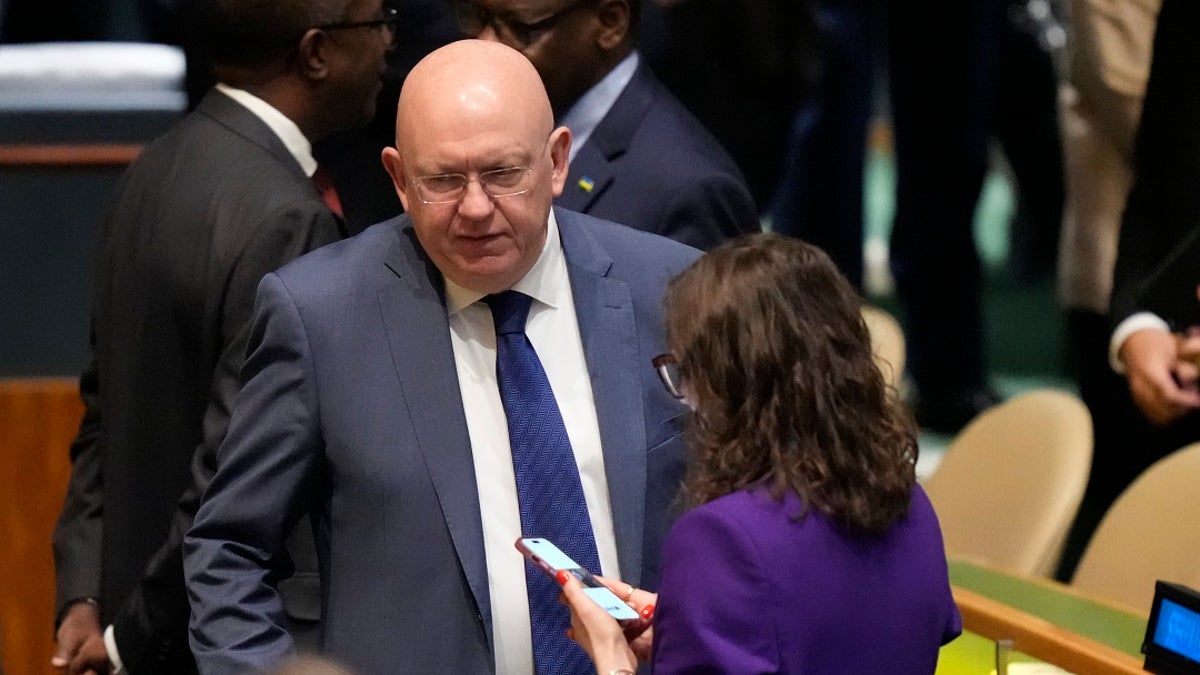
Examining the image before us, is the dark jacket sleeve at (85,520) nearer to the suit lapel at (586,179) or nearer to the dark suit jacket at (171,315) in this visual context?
the dark suit jacket at (171,315)

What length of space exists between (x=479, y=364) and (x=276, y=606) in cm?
43

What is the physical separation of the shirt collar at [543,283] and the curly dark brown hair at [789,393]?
389 millimetres

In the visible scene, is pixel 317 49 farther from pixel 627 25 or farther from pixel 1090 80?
pixel 1090 80

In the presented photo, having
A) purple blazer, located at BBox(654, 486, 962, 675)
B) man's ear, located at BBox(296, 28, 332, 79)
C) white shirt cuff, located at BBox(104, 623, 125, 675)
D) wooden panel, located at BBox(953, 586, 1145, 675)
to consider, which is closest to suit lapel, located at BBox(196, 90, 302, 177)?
man's ear, located at BBox(296, 28, 332, 79)

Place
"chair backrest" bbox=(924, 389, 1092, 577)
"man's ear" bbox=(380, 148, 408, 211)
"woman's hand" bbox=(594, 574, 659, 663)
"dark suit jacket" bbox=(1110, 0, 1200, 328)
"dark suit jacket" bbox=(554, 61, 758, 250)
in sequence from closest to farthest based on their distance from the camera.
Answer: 1. "woman's hand" bbox=(594, 574, 659, 663)
2. "man's ear" bbox=(380, 148, 408, 211)
3. "dark suit jacket" bbox=(554, 61, 758, 250)
4. "dark suit jacket" bbox=(1110, 0, 1200, 328)
5. "chair backrest" bbox=(924, 389, 1092, 577)

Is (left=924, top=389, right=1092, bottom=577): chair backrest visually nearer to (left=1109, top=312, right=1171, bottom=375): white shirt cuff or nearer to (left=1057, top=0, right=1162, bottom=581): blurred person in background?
(left=1109, top=312, right=1171, bottom=375): white shirt cuff

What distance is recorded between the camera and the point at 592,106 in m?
3.46

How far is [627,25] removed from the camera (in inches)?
137

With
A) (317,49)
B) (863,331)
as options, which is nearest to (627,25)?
(317,49)

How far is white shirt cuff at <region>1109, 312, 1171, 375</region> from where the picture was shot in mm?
3680

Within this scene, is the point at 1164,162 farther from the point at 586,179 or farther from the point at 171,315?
the point at 171,315

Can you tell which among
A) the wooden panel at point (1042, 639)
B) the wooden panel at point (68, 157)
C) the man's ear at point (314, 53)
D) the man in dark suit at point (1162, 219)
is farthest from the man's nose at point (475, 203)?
the wooden panel at point (68, 157)

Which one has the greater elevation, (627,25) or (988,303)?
(627,25)

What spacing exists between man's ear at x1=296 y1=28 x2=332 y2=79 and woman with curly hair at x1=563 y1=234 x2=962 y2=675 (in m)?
1.08
